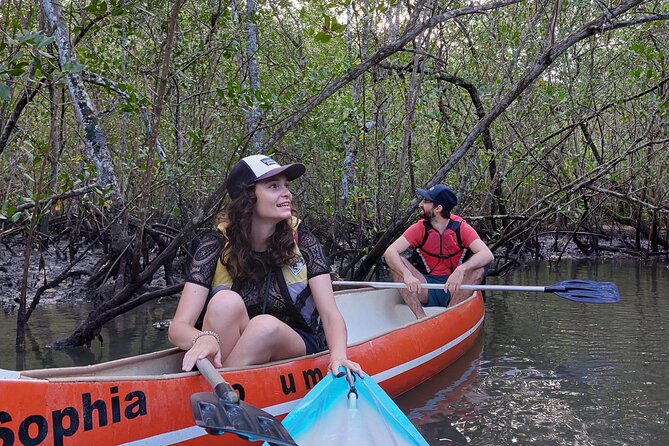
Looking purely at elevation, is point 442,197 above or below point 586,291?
above

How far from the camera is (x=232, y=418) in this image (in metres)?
2.52

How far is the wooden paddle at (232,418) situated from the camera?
8.11 ft

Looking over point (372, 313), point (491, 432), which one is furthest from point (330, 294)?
point (372, 313)

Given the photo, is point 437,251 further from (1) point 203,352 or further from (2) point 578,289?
(1) point 203,352

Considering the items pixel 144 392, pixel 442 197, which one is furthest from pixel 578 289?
pixel 144 392

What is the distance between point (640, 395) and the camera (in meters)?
4.35

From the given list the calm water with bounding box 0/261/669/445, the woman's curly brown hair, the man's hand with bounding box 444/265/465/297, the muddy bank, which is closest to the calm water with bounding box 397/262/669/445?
the calm water with bounding box 0/261/669/445

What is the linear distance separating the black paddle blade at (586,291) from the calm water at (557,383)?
434 mm

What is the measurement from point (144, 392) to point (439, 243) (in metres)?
Answer: 3.54

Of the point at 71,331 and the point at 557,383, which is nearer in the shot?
the point at 557,383

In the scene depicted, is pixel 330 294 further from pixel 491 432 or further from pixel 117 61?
pixel 117 61

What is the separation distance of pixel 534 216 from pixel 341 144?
229cm

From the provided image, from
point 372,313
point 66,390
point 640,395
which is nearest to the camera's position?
point 66,390

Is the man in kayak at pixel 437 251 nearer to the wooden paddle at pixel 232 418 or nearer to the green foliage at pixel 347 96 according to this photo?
the green foliage at pixel 347 96
